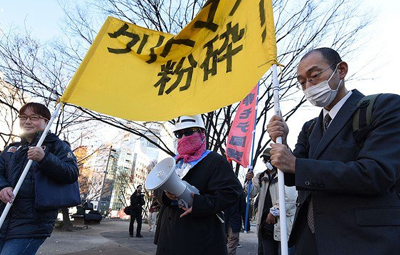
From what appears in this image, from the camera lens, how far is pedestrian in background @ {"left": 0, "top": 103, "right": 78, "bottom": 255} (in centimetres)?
275

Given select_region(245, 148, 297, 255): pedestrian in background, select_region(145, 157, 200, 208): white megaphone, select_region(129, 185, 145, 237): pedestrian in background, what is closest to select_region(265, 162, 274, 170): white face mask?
select_region(245, 148, 297, 255): pedestrian in background

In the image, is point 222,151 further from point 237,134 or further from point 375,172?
point 375,172

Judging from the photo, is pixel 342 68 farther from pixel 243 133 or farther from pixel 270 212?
pixel 243 133

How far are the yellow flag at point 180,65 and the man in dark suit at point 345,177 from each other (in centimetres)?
50

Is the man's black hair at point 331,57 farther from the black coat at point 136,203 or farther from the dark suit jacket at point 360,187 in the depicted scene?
the black coat at point 136,203

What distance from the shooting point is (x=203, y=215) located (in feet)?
8.76

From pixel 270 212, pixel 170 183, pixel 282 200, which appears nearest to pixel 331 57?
pixel 282 200

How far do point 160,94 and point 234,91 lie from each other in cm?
94

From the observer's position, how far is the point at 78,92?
313 centimetres

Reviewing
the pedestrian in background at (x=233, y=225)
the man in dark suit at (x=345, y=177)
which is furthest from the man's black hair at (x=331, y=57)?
the pedestrian in background at (x=233, y=225)

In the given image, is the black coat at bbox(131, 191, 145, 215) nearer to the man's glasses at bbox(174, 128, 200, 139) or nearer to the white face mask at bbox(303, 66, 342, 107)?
the man's glasses at bbox(174, 128, 200, 139)

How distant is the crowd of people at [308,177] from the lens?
151 centimetres

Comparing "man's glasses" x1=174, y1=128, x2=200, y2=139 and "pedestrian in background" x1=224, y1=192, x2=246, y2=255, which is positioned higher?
"man's glasses" x1=174, y1=128, x2=200, y2=139

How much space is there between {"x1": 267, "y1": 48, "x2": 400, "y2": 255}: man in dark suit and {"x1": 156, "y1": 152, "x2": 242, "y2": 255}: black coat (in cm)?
94
